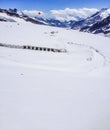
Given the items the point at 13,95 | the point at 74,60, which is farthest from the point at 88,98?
the point at 74,60

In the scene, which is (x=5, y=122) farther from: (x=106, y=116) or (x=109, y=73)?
(x=109, y=73)

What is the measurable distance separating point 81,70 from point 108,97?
674 centimetres

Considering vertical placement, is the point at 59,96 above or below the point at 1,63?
below

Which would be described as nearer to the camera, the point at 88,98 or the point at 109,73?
the point at 88,98

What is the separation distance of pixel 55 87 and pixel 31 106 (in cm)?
357

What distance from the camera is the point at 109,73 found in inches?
813

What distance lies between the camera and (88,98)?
13.2 m

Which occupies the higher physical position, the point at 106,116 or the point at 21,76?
the point at 21,76

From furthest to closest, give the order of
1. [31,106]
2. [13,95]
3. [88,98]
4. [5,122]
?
1. [88,98]
2. [13,95]
3. [31,106]
4. [5,122]

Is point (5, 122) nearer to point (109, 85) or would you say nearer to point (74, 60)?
point (109, 85)

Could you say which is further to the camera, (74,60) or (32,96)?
(74,60)

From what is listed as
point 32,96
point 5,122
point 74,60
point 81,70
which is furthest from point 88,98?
point 74,60

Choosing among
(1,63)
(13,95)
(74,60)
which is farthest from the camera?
(74,60)

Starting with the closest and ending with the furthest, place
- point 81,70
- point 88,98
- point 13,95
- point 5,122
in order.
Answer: point 5,122, point 13,95, point 88,98, point 81,70
